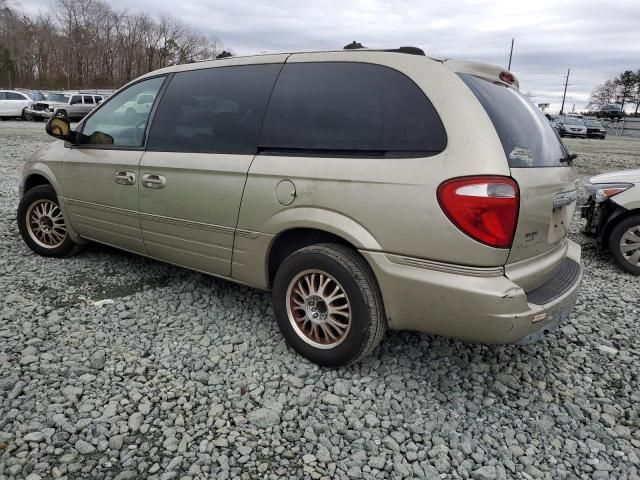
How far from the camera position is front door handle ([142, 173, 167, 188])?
11.0ft

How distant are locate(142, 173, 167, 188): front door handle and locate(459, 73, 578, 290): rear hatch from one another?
6.83 ft

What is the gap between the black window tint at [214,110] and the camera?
3.04 meters

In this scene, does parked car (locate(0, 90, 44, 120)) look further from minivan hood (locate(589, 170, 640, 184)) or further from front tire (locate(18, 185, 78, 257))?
minivan hood (locate(589, 170, 640, 184))

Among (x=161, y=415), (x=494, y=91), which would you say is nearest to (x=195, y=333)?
(x=161, y=415)

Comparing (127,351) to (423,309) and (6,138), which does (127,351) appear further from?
(6,138)

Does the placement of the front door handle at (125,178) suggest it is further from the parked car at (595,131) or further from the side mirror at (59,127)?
the parked car at (595,131)

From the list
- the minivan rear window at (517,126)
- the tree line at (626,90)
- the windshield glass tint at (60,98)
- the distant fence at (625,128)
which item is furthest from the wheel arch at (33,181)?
the tree line at (626,90)

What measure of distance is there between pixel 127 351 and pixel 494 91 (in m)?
2.66

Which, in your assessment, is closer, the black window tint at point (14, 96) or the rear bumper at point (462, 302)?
the rear bumper at point (462, 302)

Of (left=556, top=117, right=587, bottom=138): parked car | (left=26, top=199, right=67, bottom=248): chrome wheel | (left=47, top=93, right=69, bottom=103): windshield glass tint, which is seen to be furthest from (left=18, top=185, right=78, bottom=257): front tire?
(left=556, top=117, right=587, bottom=138): parked car

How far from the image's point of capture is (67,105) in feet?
92.2

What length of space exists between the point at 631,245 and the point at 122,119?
503 centimetres

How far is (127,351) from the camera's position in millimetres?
2982

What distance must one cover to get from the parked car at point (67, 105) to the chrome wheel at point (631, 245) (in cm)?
2700
